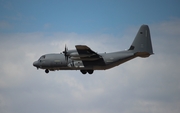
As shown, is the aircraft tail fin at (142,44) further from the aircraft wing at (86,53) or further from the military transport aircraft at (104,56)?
the aircraft wing at (86,53)

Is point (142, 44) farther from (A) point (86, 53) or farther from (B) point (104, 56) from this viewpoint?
(A) point (86, 53)

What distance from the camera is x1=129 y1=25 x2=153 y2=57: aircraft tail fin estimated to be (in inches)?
2370

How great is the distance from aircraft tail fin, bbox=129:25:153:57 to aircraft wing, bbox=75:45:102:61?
5.14 meters

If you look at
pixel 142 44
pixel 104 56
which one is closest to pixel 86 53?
pixel 104 56

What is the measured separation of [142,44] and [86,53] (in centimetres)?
790

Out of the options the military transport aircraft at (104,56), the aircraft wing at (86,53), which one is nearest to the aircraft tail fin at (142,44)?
the military transport aircraft at (104,56)

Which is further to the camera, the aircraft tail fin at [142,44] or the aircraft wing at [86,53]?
the aircraft tail fin at [142,44]

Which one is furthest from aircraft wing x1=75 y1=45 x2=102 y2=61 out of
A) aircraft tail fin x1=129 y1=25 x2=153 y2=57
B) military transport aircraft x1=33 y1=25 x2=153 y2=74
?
aircraft tail fin x1=129 y1=25 x2=153 y2=57

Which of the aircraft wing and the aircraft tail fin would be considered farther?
the aircraft tail fin

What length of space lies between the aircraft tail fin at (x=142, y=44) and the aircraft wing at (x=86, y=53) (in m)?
5.14

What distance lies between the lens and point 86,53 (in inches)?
2356

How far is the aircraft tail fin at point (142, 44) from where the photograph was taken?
60188 millimetres

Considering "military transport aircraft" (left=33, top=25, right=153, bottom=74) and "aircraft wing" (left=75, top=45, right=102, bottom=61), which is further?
"military transport aircraft" (left=33, top=25, right=153, bottom=74)

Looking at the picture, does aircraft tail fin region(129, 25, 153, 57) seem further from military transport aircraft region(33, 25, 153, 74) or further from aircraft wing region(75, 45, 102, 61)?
aircraft wing region(75, 45, 102, 61)
